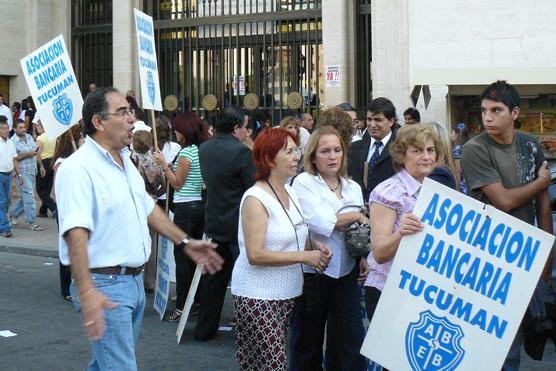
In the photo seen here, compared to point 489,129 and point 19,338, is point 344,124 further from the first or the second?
point 19,338

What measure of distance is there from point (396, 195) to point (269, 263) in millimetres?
804

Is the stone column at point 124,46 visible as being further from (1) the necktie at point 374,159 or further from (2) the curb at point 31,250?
(1) the necktie at point 374,159

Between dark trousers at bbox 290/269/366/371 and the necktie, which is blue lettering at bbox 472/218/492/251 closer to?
dark trousers at bbox 290/269/366/371

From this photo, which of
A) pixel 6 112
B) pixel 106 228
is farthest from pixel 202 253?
pixel 6 112

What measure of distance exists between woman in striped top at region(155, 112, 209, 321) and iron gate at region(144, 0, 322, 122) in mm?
9125

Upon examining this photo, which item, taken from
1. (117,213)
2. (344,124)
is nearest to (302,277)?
(117,213)

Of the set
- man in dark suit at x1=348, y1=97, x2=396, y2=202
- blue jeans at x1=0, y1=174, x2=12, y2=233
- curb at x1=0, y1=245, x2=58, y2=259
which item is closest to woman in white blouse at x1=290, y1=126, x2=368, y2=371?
man in dark suit at x1=348, y1=97, x2=396, y2=202

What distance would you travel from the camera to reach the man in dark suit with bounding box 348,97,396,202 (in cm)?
689

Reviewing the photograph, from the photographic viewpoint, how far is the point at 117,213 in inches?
167

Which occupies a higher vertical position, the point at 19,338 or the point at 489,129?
the point at 489,129

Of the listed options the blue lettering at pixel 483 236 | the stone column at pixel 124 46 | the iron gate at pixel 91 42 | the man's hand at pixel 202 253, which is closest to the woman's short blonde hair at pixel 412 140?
the blue lettering at pixel 483 236

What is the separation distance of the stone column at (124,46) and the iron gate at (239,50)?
23.5 inches

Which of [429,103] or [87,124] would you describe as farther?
[429,103]

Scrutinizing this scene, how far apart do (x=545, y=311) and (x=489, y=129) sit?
1.09 m
